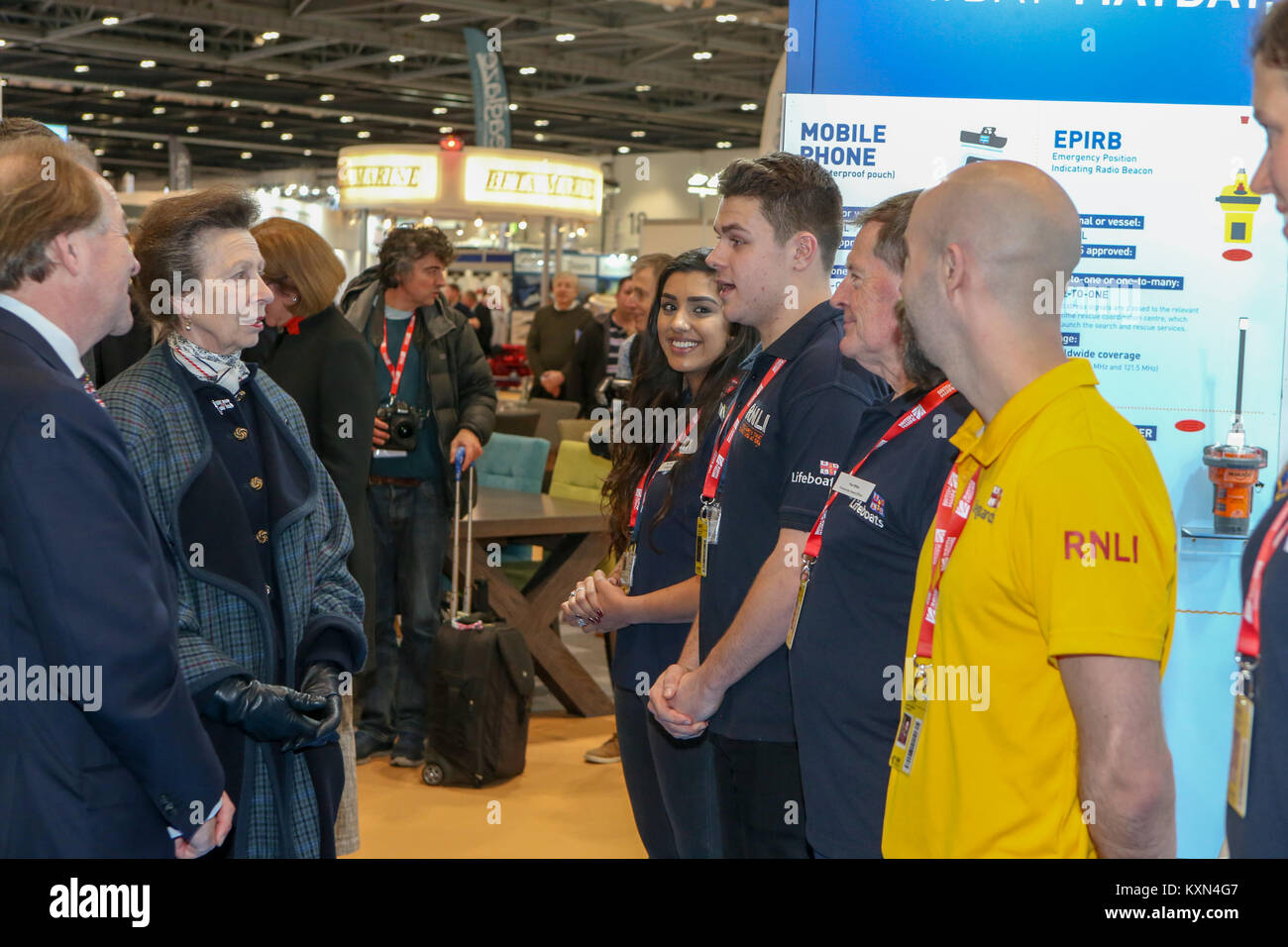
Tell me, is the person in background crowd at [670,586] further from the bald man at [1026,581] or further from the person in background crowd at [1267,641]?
the person in background crowd at [1267,641]

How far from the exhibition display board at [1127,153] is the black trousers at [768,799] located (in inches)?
57.9

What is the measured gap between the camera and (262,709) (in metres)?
1.94

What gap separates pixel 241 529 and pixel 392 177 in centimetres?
874

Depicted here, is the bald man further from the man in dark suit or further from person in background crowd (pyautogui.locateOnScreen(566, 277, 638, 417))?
person in background crowd (pyautogui.locateOnScreen(566, 277, 638, 417))

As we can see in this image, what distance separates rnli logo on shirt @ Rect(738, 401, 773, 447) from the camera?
7.16 ft

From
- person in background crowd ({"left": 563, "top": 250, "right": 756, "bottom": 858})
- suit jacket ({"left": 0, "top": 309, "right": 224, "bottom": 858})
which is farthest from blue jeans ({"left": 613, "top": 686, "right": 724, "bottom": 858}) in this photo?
suit jacket ({"left": 0, "top": 309, "right": 224, "bottom": 858})

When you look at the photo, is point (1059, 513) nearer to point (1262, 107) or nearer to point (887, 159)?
point (1262, 107)

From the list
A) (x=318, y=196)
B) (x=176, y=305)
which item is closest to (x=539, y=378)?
(x=176, y=305)

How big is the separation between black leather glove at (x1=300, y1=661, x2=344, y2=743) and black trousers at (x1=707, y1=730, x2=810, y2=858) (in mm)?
676

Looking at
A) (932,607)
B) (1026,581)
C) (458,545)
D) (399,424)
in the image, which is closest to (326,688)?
(932,607)

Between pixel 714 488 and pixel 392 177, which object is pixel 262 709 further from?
pixel 392 177

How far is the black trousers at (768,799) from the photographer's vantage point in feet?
6.97
